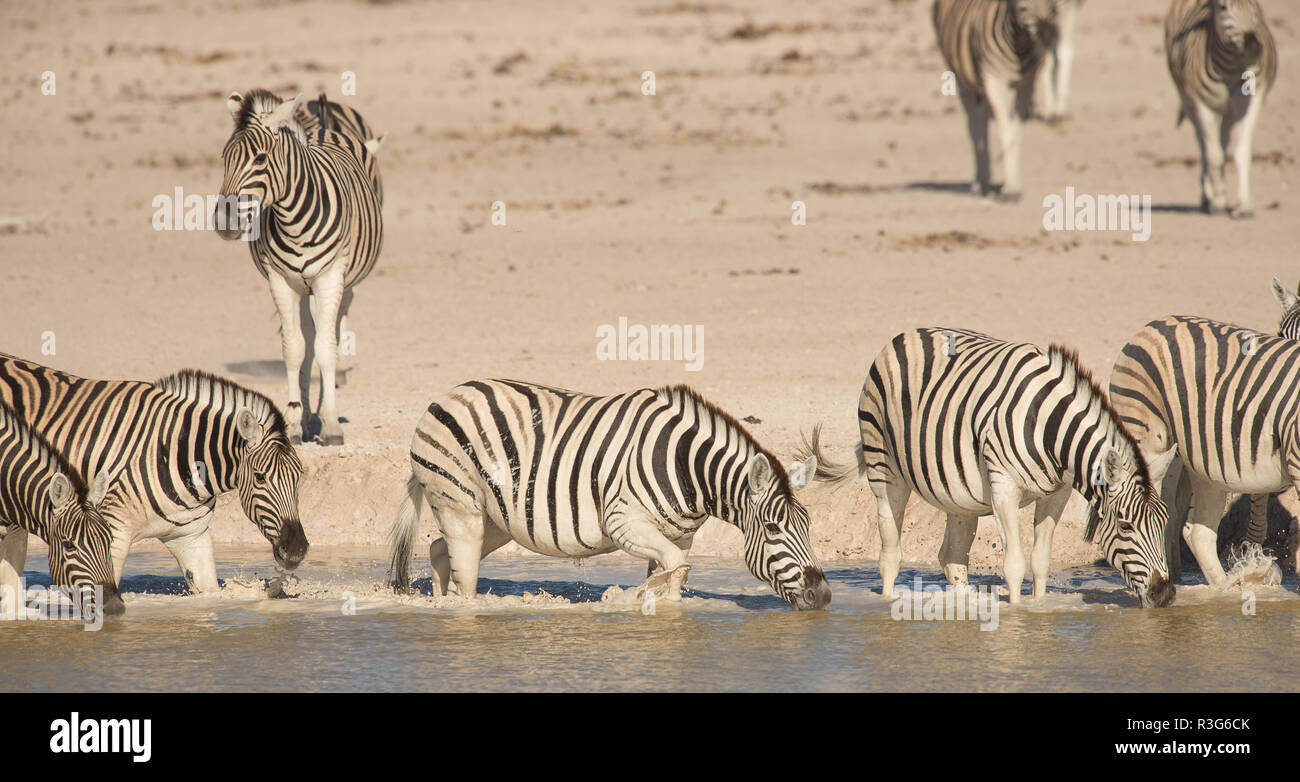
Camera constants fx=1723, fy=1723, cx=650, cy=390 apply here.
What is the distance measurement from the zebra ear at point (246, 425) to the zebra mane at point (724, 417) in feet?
6.44

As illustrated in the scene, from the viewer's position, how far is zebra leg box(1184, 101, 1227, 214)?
1809cm

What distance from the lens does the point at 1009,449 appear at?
8031 mm

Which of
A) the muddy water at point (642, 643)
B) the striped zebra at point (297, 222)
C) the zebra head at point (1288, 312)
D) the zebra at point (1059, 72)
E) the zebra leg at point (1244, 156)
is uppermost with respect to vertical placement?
the zebra at point (1059, 72)

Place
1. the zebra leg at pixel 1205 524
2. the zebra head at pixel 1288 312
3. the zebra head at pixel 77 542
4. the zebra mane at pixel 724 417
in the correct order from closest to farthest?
the zebra head at pixel 77 542, the zebra mane at pixel 724 417, the zebra leg at pixel 1205 524, the zebra head at pixel 1288 312

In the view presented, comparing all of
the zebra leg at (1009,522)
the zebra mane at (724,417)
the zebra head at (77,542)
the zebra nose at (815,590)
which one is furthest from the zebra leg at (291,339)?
the zebra leg at (1009,522)

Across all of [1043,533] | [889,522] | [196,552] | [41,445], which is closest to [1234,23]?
[889,522]

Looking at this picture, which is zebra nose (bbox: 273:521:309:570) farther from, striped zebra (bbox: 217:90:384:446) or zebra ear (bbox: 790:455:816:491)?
striped zebra (bbox: 217:90:384:446)

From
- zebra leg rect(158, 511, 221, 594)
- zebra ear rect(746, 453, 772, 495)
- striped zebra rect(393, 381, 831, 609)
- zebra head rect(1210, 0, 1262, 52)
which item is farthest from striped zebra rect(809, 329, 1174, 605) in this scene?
zebra head rect(1210, 0, 1262, 52)

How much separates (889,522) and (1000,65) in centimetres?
1167

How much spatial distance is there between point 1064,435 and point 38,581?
18.5 ft

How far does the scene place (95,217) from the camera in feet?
67.9

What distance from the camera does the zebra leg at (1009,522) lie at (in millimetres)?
8078

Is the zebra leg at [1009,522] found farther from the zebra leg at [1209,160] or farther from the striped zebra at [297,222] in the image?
the zebra leg at [1209,160]

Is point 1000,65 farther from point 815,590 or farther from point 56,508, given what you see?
point 56,508
